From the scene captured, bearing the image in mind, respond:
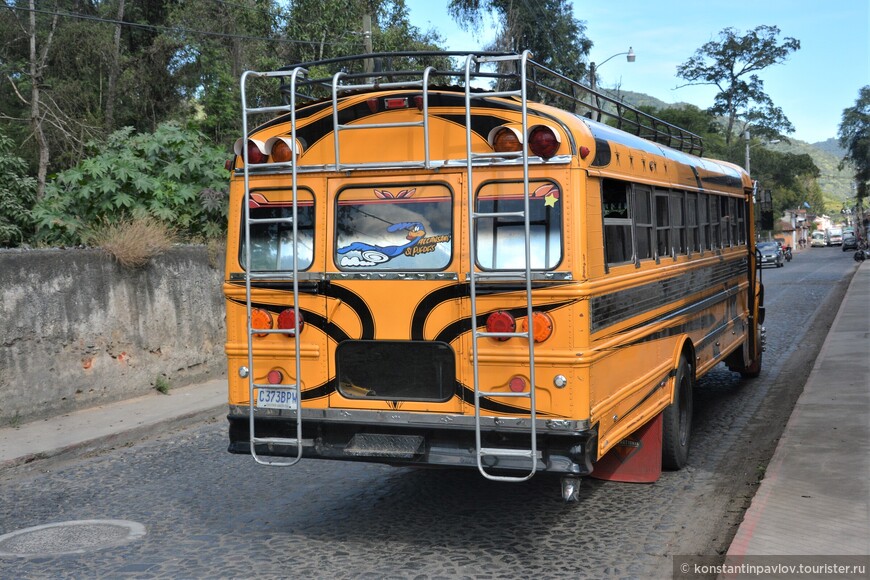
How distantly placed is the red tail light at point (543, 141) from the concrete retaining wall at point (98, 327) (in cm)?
675

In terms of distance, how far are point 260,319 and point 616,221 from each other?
244 centimetres

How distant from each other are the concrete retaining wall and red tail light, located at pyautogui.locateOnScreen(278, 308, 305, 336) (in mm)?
5135

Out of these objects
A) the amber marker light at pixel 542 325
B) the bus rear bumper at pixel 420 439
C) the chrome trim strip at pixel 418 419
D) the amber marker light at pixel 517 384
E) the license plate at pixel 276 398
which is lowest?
the bus rear bumper at pixel 420 439

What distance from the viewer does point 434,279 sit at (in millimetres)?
5699

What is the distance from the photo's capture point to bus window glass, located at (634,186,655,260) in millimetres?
6758

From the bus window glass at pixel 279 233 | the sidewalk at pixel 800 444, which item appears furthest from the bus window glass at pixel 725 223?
the bus window glass at pixel 279 233

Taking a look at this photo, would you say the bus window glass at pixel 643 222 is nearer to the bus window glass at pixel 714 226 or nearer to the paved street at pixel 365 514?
the paved street at pixel 365 514

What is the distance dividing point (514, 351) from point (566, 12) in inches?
1632

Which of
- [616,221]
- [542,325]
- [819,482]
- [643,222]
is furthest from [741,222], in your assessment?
[542,325]

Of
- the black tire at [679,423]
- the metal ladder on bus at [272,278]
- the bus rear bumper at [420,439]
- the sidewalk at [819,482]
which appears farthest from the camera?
the black tire at [679,423]

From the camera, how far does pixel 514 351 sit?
5480mm

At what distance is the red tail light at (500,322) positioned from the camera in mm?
5480

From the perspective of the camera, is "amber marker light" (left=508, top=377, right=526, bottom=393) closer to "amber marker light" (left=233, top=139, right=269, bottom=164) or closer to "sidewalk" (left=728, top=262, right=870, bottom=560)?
"sidewalk" (left=728, top=262, right=870, bottom=560)

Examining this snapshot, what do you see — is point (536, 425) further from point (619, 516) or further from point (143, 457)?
point (143, 457)
